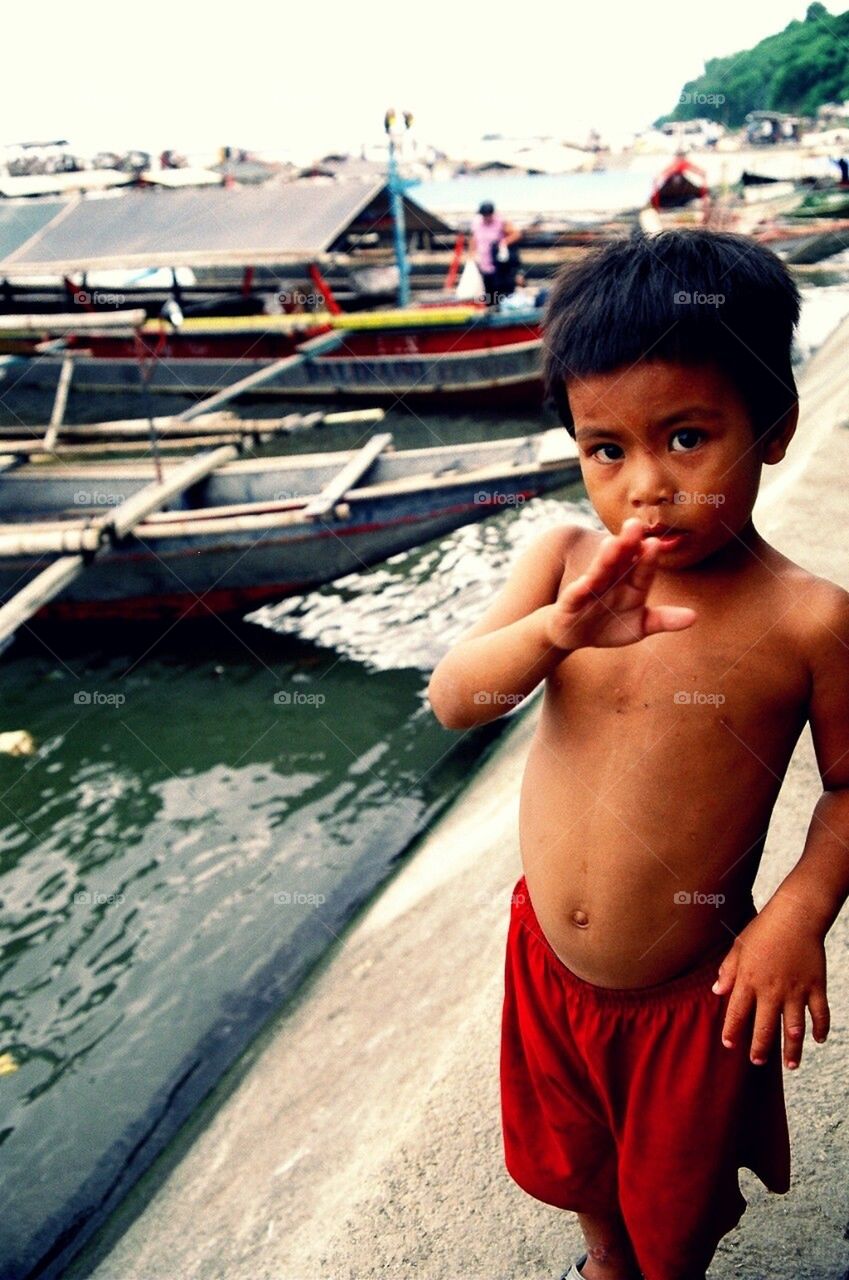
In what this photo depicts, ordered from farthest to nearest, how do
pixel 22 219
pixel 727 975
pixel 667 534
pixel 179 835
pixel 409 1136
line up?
pixel 22 219 < pixel 179 835 < pixel 409 1136 < pixel 727 975 < pixel 667 534

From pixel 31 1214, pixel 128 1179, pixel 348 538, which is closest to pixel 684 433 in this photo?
pixel 128 1179

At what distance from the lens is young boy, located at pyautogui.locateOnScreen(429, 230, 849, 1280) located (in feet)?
3.81

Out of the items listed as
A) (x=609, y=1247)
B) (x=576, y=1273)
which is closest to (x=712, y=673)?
(x=609, y=1247)

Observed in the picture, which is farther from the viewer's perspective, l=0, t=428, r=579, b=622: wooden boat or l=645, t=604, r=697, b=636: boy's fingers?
l=0, t=428, r=579, b=622: wooden boat

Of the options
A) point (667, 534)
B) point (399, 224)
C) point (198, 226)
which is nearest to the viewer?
point (667, 534)

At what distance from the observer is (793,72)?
6812 cm

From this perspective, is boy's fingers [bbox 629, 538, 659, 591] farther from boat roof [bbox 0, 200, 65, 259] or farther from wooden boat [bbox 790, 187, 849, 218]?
wooden boat [bbox 790, 187, 849, 218]

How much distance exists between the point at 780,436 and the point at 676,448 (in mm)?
178

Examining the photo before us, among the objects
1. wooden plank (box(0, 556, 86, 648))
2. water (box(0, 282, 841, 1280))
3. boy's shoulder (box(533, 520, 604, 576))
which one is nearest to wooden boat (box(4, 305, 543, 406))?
water (box(0, 282, 841, 1280))

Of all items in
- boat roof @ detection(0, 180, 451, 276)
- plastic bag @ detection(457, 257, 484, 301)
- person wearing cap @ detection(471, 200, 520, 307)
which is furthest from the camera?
plastic bag @ detection(457, 257, 484, 301)

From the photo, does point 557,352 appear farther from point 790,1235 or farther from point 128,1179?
point 128,1179

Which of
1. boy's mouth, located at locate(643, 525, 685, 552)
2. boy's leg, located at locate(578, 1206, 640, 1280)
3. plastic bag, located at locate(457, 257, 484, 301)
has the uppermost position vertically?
boy's mouth, located at locate(643, 525, 685, 552)

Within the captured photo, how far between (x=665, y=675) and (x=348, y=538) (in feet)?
16.8

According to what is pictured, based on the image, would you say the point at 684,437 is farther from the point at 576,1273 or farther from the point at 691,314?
the point at 576,1273
